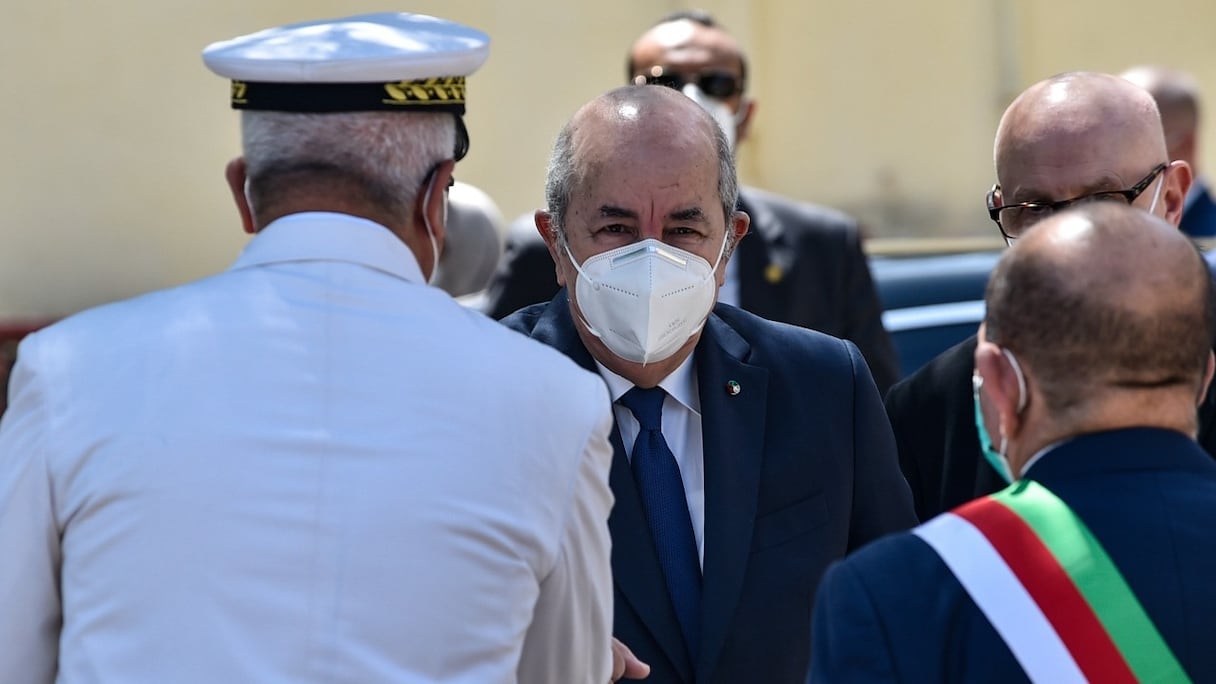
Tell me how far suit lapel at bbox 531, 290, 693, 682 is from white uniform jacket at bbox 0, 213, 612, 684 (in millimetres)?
656

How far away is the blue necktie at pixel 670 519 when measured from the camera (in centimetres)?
289

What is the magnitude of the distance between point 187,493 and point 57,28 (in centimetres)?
496

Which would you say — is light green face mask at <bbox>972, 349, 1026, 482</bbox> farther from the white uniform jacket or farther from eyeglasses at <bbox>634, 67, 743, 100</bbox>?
eyeglasses at <bbox>634, 67, 743, 100</bbox>

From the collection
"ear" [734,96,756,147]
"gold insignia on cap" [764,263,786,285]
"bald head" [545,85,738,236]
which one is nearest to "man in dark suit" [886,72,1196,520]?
"bald head" [545,85,738,236]

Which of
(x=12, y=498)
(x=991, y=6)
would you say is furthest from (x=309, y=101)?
(x=991, y=6)

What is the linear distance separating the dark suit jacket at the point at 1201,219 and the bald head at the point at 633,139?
3.65 m

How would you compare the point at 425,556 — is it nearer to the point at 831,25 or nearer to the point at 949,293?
the point at 949,293

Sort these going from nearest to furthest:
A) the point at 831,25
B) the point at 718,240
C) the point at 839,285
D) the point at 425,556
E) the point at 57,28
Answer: the point at 425,556, the point at 718,240, the point at 839,285, the point at 57,28, the point at 831,25

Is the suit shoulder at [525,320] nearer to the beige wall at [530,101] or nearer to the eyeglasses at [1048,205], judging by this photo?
the eyeglasses at [1048,205]

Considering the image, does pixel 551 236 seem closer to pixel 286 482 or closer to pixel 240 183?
pixel 240 183

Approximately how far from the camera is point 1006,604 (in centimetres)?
198

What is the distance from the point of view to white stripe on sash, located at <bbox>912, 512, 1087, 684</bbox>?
195 cm

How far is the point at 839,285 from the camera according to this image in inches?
221

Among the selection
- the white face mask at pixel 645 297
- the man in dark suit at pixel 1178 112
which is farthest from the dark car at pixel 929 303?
the white face mask at pixel 645 297
